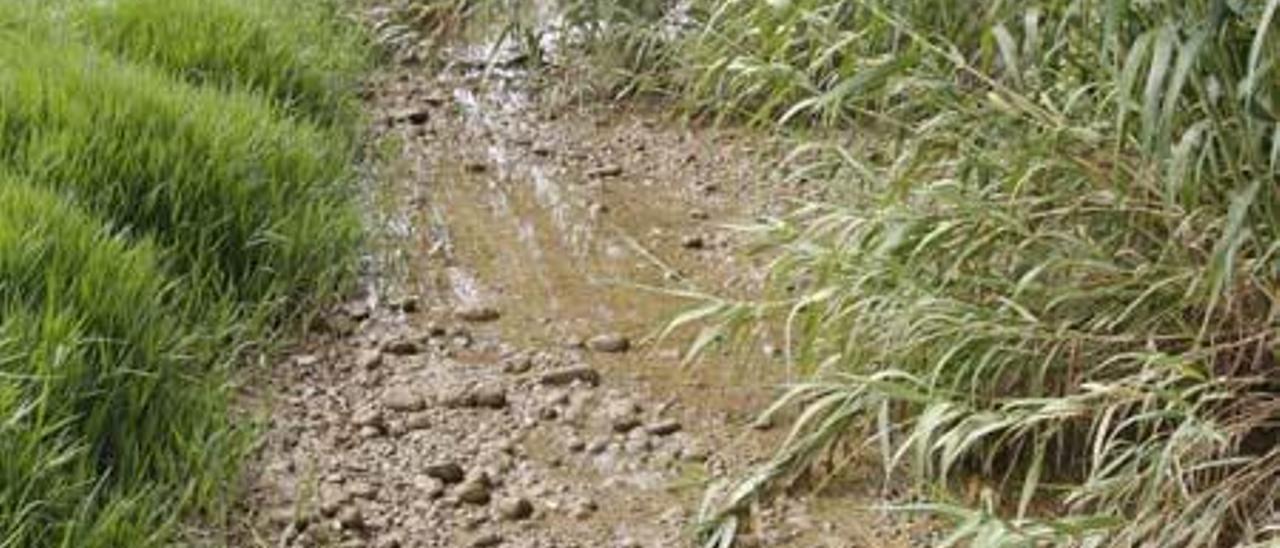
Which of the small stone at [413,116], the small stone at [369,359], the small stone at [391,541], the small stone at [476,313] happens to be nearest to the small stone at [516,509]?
the small stone at [391,541]

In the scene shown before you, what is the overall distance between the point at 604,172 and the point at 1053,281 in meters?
1.67

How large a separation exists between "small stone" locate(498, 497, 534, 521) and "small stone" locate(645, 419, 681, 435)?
303mm

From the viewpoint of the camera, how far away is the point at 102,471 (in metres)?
2.78

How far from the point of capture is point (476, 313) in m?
3.64

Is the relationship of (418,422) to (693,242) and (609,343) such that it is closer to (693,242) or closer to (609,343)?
(609,343)

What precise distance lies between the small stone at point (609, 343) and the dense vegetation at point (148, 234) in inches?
20.7

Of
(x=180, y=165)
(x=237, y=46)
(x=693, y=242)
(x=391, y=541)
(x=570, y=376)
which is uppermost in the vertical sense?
(x=237, y=46)

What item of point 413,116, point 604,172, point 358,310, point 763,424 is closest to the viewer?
point 763,424

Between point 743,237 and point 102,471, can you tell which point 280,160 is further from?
point 102,471

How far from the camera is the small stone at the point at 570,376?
3.33m

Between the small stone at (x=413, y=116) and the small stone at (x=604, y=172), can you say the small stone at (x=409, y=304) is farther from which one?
the small stone at (x=413, y=116)

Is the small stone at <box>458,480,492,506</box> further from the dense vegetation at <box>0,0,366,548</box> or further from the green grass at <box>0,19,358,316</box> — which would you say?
the green grass at <box>0,19,358,316</box>

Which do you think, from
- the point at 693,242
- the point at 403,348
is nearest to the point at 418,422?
the point at 403,348

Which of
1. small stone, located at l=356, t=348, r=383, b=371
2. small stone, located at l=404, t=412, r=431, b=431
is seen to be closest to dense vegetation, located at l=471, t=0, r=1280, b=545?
small stone, located at l=404, t=412, r=431, b=431
